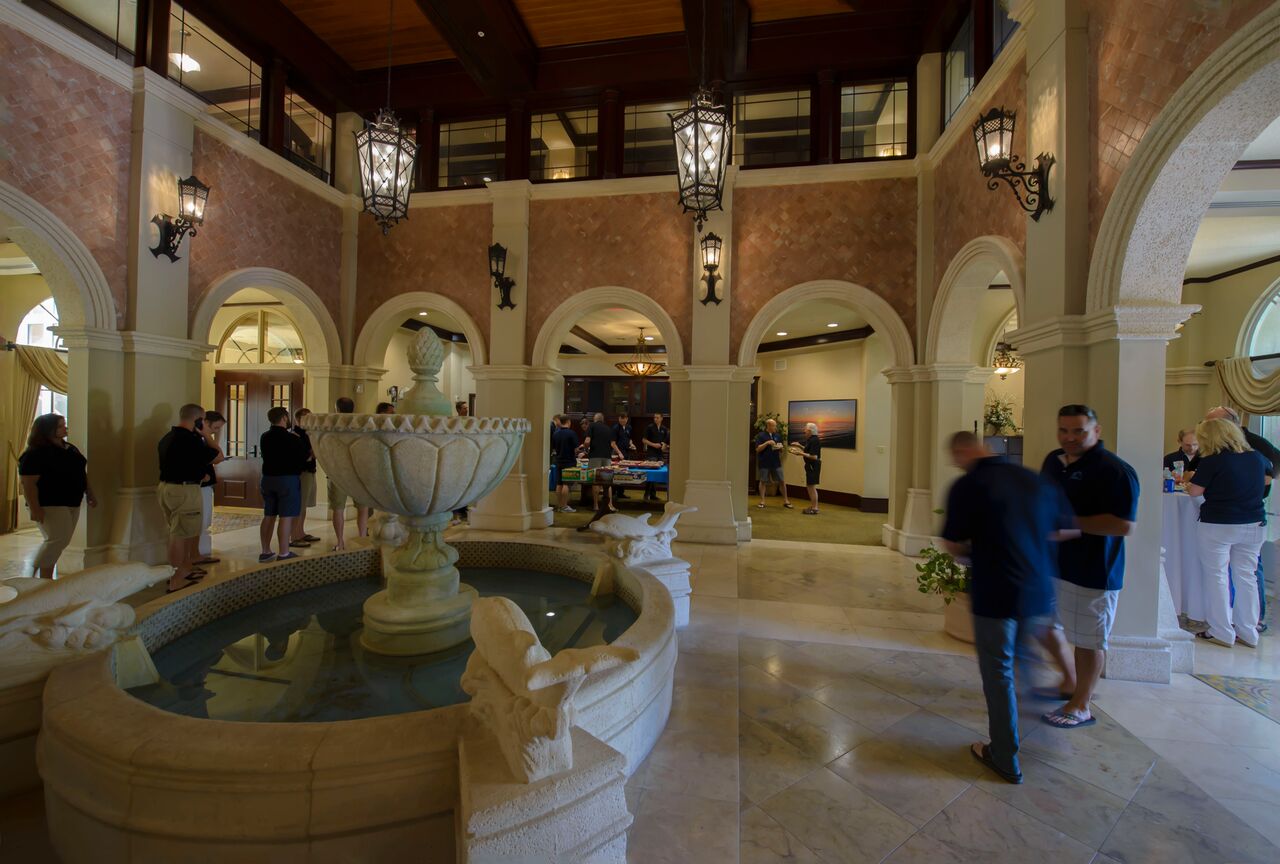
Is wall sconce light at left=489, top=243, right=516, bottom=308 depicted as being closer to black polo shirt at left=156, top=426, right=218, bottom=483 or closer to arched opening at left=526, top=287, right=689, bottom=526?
arched opening at left=526, top=287, right=689, bottom=526

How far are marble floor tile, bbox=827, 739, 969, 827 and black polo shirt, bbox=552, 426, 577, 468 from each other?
584 cm

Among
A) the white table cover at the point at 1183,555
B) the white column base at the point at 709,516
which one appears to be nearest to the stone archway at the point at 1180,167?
the white table cover at the point at 1183,555

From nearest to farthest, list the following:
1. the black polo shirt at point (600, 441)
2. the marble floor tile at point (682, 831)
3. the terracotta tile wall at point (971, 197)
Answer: the marble floor tile at point (682, 831)
the terracotta tile wall at point (971, 197)
the black polo shirt at point (600, 441)

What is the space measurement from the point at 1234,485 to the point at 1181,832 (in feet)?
9.10

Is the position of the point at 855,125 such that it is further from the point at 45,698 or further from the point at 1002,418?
the point at 45,698

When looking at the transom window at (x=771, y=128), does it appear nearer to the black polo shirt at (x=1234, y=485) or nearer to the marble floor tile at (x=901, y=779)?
the black polo shirt at (x=1234, y=485)

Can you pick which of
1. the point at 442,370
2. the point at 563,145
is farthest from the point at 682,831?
the point at 442,370

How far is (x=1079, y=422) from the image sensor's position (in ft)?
8.11

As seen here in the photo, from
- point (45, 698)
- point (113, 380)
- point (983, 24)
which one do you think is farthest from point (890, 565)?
point (113, 380)

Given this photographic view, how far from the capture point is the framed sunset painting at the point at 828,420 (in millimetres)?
10000

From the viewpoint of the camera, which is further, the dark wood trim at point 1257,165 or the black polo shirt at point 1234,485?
the dark wood trim at point 1257,165

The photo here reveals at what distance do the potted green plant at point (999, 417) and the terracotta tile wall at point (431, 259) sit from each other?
788cm

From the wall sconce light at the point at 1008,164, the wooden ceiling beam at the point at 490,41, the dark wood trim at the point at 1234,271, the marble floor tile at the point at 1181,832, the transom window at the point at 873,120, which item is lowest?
the marble floor tile at the point at 1181,832

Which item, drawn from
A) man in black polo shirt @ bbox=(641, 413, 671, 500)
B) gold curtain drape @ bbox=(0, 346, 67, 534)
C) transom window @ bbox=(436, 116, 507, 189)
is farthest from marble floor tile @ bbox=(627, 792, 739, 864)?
gold curtain drape @ bbox=(0, 346, 67, 534)
